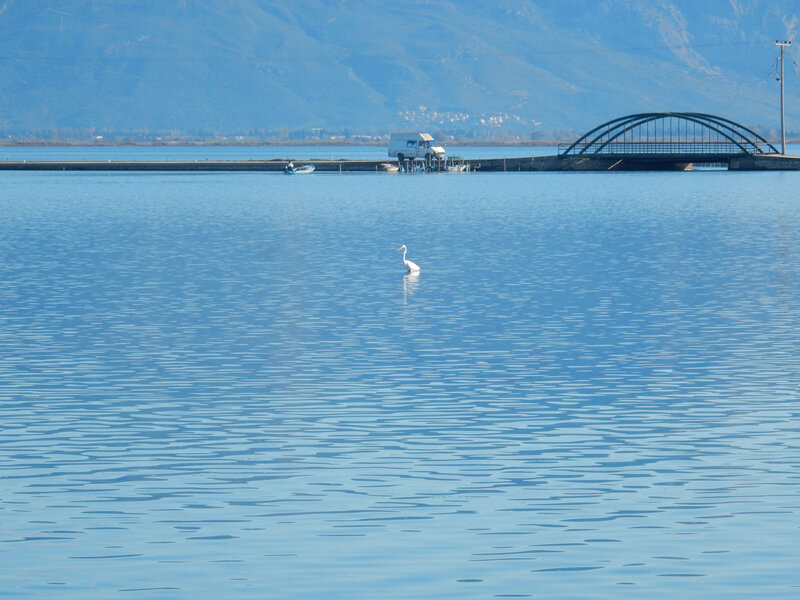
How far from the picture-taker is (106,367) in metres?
30.8

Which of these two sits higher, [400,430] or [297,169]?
[297,169]

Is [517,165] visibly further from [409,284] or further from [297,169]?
[409,284]

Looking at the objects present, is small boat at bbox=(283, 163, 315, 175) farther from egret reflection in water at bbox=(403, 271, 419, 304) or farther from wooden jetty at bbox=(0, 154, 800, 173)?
egret reflection in water at bbox=(403, 271, 419, 304)

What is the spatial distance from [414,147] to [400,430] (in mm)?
163867

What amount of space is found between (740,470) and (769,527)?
296cm

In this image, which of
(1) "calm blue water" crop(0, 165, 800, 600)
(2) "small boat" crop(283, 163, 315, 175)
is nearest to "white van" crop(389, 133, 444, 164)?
(2) "small boat" crop(283, 163, 315, 175)

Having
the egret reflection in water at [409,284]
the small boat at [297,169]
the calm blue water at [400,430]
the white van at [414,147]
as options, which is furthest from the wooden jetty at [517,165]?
the egret reflection in water at [409,284]

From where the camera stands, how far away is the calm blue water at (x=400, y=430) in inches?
649

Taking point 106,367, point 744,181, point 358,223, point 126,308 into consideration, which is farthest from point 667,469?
point 744,181

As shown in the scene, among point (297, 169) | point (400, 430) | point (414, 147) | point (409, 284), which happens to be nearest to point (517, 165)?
point (414, 147)

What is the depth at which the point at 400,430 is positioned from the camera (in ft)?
78.0

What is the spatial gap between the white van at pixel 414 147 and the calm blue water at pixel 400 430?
419 feet

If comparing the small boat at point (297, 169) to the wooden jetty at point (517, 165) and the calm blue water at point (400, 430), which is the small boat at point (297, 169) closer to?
the wooden jetty at point (517, 165)

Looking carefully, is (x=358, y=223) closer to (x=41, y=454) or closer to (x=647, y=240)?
A: (x=647, y=240)
